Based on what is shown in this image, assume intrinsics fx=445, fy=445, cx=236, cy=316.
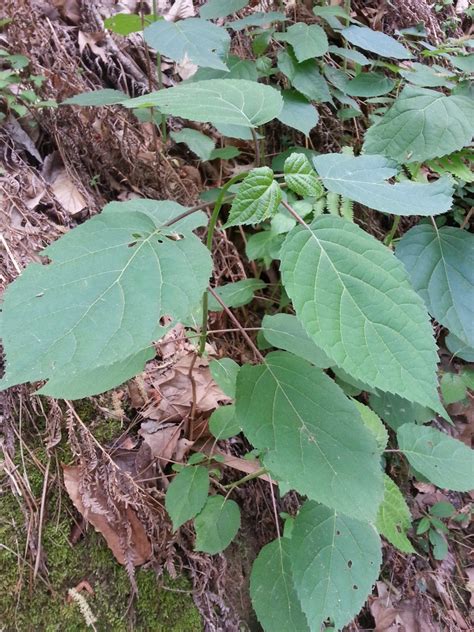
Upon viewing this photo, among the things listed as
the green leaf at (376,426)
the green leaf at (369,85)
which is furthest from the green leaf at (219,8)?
the green leaf at (376,426)

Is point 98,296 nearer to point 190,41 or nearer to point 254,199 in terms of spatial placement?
point 254,199

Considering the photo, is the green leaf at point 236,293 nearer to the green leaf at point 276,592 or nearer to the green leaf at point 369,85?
the green leaf at point 276,592

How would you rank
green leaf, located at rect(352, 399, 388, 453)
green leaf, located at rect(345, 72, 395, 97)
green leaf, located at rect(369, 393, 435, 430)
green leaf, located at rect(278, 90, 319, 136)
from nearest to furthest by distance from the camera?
green leaf, located at rect(352, 399, 388, 453) → green leaf, located at rect(369, 393, 435, 430) → green leaf, located at rect(278, 90, 319, 136) → green leaf, located at rect(345, 72, 395, 97)

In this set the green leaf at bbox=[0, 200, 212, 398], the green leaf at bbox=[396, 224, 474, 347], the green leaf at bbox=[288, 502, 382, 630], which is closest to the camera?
the green leaf at bbox=[0, 200, 212, 398]

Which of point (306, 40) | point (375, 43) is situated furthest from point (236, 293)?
point (375, 43)

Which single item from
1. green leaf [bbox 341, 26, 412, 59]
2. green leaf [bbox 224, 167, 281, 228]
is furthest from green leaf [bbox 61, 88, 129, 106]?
green leaf [bbox 224, 167, 281, 228]

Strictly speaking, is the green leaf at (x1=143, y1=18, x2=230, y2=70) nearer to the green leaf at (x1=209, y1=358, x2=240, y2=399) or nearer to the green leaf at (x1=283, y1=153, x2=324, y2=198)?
the green leaf at (x1=283, y1=153, x2=324, y2=198)
